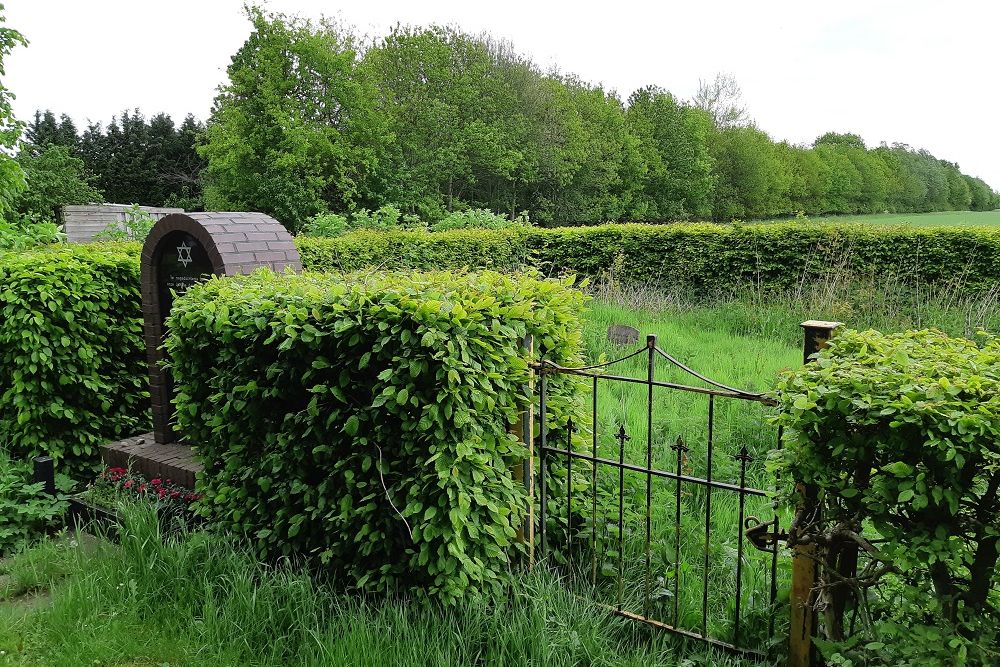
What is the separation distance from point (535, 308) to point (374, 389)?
3.24 feet

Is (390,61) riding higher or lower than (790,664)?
higher

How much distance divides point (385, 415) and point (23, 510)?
3.14 meters

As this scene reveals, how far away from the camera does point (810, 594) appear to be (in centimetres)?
257

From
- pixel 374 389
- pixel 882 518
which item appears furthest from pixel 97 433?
pixel 882 518

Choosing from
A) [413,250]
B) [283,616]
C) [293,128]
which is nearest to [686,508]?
[283,616]

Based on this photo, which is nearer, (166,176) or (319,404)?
(319,404)

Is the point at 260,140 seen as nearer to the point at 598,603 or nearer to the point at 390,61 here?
the point at 390,61

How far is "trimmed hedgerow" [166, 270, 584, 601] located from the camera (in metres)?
2.89

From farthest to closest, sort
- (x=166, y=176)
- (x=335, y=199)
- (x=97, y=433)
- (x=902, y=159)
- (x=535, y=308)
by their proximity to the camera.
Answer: (x=902, y=159) < (x=166, y=176) < (x=335, y=199) < (x=97, y=433) < (x=535, y=308)

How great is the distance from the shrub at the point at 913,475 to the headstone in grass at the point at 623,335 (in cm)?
538

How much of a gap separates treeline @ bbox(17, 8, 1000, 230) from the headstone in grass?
2127 cm

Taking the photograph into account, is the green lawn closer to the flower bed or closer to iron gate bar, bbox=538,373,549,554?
iron gate bar, bbox=538,373,549,554

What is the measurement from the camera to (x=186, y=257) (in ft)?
17.5

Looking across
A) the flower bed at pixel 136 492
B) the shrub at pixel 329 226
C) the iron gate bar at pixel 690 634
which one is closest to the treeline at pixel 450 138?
the shrub at pixel 329 226
